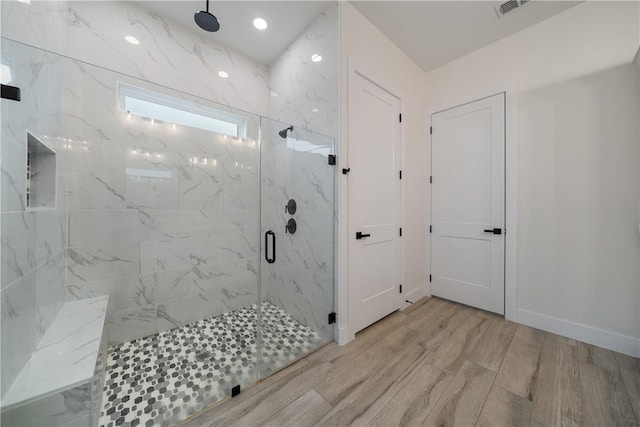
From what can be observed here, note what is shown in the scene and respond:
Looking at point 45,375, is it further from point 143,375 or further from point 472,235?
point 472,235

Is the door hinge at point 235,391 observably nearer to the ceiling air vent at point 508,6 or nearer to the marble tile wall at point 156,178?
the marble tile wall at point 156,178

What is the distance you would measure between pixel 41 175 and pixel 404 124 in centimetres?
328

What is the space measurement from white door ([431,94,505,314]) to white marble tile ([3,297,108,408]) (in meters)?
3.33

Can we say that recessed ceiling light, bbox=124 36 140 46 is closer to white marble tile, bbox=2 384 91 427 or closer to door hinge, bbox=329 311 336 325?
white marble tile, bbox=2 384 91 427

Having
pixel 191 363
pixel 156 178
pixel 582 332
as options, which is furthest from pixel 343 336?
pixel 156 178

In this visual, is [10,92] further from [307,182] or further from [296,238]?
[296,238]

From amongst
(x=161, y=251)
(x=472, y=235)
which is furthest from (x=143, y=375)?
(x=472, y=235)

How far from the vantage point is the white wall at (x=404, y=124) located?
2062 mm

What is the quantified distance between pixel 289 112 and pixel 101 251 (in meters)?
2.27

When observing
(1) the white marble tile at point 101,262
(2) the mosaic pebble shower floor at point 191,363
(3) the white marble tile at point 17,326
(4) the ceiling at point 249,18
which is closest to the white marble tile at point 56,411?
(3) the white marble tile at point 17,326

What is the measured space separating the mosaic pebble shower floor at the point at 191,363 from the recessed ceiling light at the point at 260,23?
A: 2.91 m

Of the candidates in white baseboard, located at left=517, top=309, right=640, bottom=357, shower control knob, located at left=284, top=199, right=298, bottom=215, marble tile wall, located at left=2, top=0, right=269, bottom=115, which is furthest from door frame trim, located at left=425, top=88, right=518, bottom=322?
marble tile wall, located at left=2, top=0, right=269, bottom=115

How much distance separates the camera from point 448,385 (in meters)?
1.53

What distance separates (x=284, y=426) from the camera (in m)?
1.24
